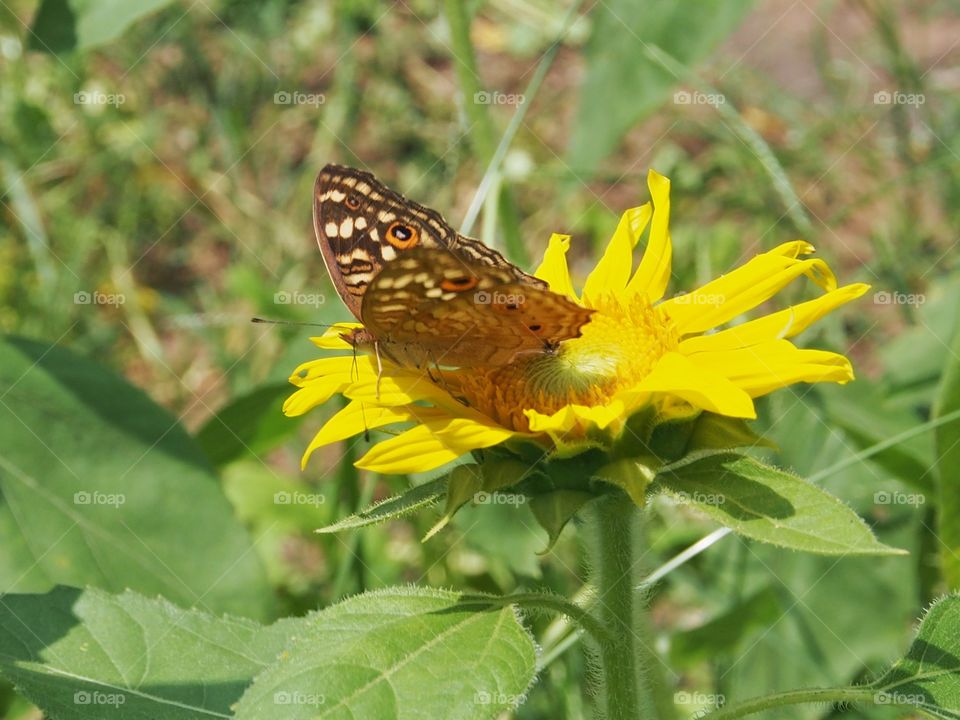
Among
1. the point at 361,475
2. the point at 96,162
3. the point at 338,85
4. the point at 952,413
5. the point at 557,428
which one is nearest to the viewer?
the point at 557,428

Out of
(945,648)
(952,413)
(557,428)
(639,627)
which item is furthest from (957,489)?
(557,428)

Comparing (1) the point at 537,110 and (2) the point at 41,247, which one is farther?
(1) the point at 537,110

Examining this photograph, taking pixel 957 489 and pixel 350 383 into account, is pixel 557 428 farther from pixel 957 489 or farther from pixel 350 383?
pixel 957 489

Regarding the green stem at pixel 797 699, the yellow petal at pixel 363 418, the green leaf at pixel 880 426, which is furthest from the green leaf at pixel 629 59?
the green stem at pixel 797 699

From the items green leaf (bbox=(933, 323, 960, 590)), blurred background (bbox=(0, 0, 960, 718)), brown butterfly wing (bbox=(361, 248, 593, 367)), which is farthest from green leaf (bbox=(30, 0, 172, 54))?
green leaf (bbox=(933, 323, 960, 590))

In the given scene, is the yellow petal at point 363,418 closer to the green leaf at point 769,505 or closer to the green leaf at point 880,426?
the green leaf at point 769,505

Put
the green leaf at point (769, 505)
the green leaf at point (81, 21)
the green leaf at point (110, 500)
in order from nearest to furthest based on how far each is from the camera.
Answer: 1. the green leaf at point (769, 505)
2. the green leaf at point (110, 500)
3. the green leaf at point (81, 21)
